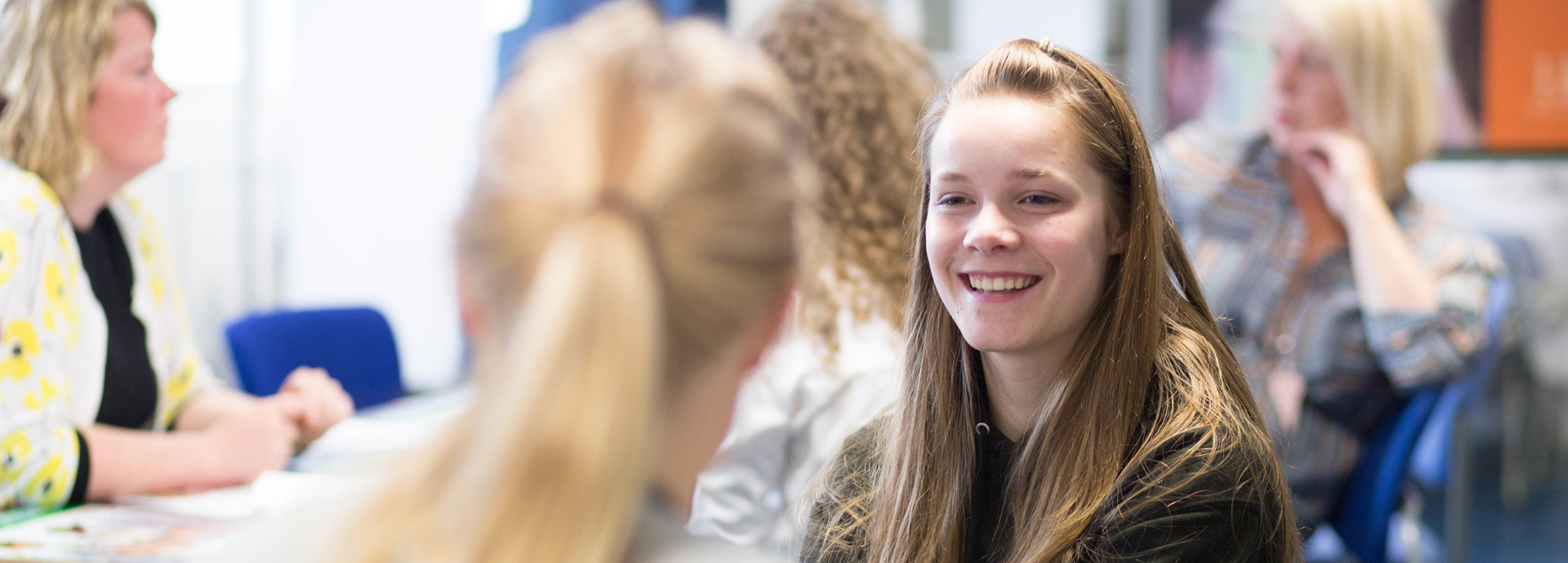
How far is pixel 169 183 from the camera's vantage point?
11.6 feet

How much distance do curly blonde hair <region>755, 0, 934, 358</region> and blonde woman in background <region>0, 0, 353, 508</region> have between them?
0.87 metres

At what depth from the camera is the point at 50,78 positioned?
5.26 ft

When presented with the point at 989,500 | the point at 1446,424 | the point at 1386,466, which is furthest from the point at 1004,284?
the point at 1446,424

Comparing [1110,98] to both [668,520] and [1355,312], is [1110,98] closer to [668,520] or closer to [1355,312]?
[668,520]

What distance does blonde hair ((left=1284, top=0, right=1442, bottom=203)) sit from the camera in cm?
260

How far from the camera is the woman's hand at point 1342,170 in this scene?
2.57 m

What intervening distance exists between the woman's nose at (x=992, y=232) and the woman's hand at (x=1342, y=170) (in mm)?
1833

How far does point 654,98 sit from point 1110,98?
67 centimetres

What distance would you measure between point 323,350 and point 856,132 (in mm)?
1537

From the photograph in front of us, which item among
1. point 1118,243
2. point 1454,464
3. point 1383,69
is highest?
point 1383,69

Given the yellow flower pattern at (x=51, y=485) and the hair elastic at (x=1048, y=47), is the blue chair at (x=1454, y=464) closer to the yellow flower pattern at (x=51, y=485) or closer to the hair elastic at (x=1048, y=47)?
the hair elastic at (x=1048, y=47)

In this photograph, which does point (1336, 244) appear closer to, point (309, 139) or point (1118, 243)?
point (1118, 243)

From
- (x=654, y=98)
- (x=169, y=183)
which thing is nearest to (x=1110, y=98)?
(x=654, y=98)

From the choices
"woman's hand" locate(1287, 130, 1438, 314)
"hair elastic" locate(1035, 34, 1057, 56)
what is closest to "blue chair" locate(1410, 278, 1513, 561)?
"woman's hand" locate(1287, 130, 1438, 314)
